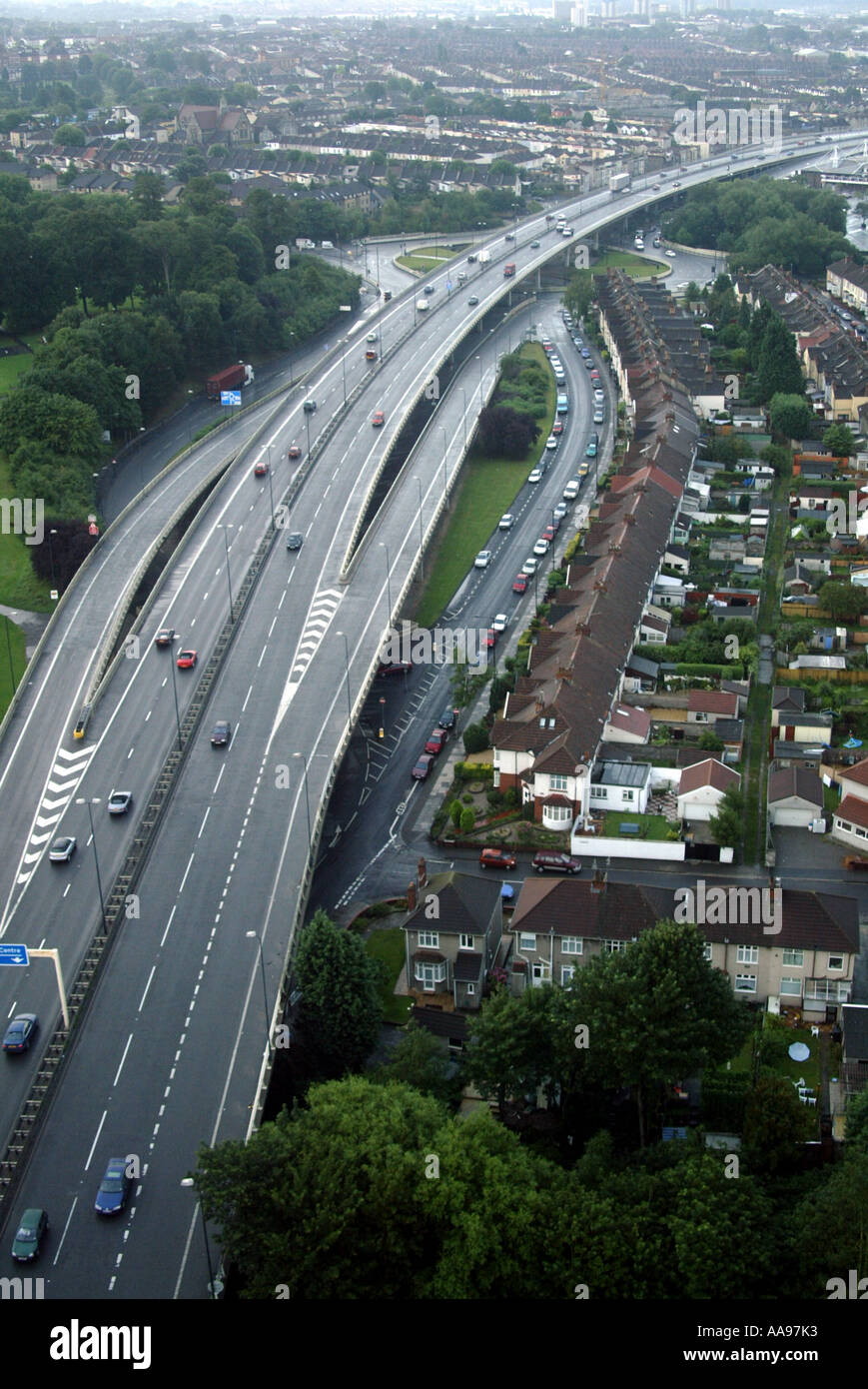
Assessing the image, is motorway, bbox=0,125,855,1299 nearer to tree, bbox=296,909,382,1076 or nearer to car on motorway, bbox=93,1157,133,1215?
car on motorway, bbox=93,1157,133,1215

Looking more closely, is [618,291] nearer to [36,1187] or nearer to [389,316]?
[389,316]

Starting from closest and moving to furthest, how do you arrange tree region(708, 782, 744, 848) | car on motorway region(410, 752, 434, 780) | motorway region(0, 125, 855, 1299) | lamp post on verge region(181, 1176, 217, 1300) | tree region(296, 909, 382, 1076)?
lamp post on verge region(181, 1176, 217, 1300), motorway region(0, 125, 855, 1299), tree region(296, 909, 382, 1076), tree region(708, 782, 744, 848), car on motorway region(410, 752, 434, 780)

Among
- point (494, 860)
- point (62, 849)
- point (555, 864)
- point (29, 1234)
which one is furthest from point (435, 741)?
point (29, 1234)

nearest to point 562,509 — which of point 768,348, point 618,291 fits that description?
point 768,348

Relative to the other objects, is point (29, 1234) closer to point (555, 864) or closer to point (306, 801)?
point (306, 801)

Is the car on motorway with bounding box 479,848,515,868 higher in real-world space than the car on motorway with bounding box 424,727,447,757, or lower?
lower

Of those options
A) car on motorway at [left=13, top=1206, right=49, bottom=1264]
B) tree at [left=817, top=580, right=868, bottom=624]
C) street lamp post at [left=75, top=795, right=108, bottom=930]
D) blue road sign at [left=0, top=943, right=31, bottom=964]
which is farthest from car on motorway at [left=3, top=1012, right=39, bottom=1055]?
tree at [left=817, top=580, right=868, bottom=624]

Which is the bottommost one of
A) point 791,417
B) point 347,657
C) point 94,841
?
point 94,841
